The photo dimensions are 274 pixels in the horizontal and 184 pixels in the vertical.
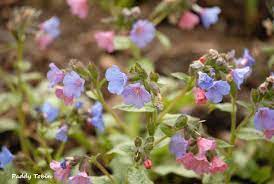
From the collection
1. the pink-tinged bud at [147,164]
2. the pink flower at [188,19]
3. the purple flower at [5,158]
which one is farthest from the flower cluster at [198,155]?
the pink flower at [188,19]

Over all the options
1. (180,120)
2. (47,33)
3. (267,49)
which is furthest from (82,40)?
(180,120)

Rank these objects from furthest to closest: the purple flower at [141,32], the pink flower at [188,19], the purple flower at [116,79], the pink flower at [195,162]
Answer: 1. the pink flower at [188,19]
2. the purple flower at [141,32]
3. the pink flower at [195,162]
4. the purple flower at [116,79]

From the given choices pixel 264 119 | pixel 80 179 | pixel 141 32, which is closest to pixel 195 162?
pixel 264 119

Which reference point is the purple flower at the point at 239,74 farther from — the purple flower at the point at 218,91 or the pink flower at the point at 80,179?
the pink flower at the point at 80,179

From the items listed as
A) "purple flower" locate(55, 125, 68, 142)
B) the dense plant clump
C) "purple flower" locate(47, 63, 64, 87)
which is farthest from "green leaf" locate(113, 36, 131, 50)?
"purple flower" locate(47, 63, 64, 87)

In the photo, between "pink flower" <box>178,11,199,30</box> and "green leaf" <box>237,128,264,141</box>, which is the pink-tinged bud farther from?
"pink flower" <box>178,11,199,30</box>

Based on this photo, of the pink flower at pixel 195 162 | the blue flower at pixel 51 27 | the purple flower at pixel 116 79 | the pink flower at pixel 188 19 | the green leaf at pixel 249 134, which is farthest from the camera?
the pink flower at pixel 188 19
